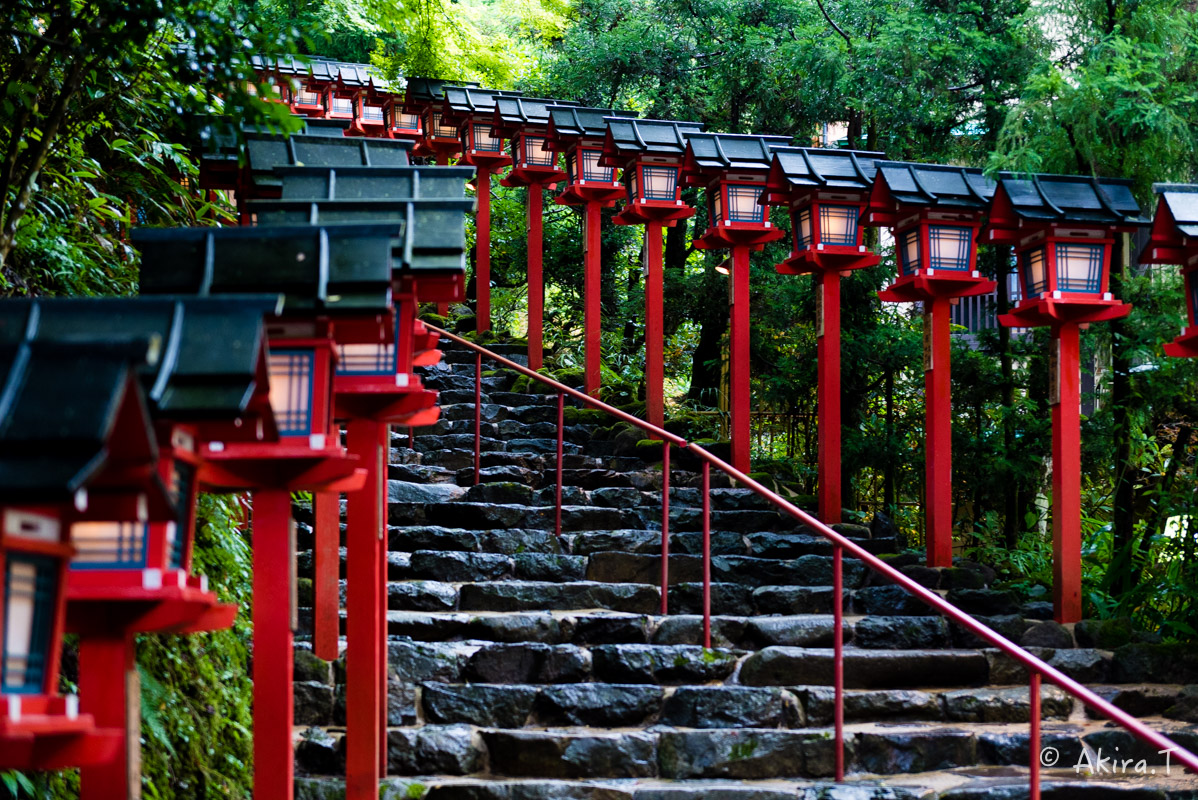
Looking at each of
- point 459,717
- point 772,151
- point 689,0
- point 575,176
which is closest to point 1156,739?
point 459,717

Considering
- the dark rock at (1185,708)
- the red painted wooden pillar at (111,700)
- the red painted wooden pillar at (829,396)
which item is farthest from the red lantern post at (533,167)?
the red painted wooden pillar at (111,700)

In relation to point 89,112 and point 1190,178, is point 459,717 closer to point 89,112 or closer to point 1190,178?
point 89,112

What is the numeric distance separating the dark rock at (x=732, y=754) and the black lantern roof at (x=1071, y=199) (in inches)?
139

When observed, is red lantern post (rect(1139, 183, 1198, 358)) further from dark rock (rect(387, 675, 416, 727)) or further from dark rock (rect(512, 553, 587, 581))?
dark rock (rect(387, 675, 416, 727))

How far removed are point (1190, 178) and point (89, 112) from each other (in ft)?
21.6

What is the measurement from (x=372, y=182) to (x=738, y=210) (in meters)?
5.00

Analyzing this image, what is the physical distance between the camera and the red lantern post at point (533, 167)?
435 inches

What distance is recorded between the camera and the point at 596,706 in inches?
209

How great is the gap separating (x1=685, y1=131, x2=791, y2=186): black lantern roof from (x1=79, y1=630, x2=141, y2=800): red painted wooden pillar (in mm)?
6866

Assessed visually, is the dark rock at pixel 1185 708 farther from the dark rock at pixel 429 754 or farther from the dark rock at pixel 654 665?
the dark rock at pixel 429 754

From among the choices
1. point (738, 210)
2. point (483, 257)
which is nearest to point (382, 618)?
point (738, 210)

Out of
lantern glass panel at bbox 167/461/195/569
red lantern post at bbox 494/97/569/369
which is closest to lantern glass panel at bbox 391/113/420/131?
red lantern post at bbox 494/97/569/369

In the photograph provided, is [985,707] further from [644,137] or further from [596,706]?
[644,137]

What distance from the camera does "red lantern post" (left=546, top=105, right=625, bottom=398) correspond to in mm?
10109
